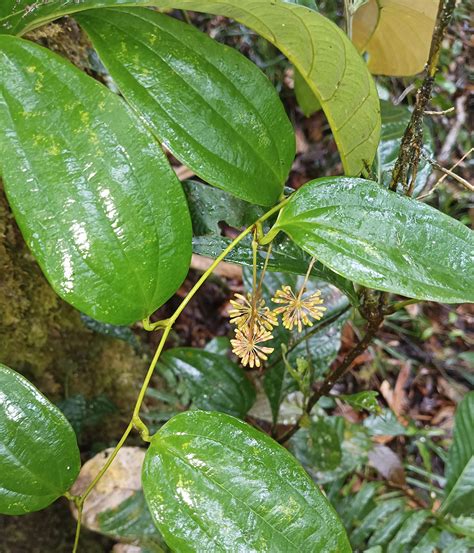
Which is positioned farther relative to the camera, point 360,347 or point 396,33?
point 396,33

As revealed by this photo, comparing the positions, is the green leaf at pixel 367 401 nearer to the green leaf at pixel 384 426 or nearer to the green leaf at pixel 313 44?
the green leaf at pixel 313 44

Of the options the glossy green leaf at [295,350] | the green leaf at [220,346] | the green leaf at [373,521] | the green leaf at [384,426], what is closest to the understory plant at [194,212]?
the glossy green leaf at [295,350]

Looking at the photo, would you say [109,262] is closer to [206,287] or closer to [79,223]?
[79,223]

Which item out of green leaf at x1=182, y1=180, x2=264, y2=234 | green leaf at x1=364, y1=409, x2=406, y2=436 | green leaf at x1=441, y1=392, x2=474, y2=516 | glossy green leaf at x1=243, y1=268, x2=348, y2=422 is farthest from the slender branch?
green leaf at x1=364, y1=409, x2=406, y2=436

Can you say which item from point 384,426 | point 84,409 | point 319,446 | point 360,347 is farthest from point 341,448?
point 84,409

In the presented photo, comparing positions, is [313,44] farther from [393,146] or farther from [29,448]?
[29,448]
